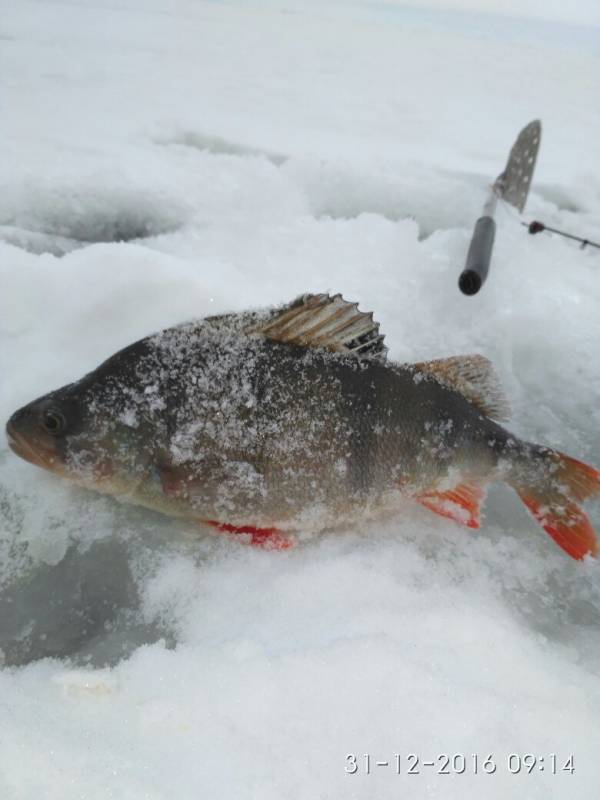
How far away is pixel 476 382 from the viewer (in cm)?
199

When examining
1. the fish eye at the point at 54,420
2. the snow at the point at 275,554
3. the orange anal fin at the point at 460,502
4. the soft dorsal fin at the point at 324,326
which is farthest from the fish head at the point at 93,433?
the orange anal fin at the point at 460,502

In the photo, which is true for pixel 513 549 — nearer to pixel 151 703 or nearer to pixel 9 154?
pixel 151 703

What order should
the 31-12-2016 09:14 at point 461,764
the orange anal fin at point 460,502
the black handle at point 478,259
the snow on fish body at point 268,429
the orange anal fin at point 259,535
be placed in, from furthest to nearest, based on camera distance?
1. the black handle at point 478,259
2. the orange anal fin at point 460,502
3. the orange anal fin at point 259,535
4. the snow on fish body at point 268,429
5. the 31-12-2016 09:14 at point 461,764

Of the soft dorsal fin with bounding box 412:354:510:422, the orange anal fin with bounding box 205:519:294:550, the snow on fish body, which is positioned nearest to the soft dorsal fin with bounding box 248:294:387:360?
the snow on fish body

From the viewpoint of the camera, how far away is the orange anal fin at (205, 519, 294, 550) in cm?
180

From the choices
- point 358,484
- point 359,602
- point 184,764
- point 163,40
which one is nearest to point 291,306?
point 358,484

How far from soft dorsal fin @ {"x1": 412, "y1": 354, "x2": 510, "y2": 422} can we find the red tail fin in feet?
0.68

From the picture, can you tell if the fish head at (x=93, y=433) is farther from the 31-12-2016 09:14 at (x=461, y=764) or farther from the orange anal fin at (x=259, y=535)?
the 31-12-2016 09:14 at (x=461, y=764)

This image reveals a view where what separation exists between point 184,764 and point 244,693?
0.21 m

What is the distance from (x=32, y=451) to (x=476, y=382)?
1444mm

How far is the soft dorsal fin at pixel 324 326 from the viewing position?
5.74 ft

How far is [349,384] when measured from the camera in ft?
5.73

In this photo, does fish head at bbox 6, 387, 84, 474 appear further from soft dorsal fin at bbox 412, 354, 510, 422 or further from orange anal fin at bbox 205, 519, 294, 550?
soft dorsal fin at bbox 412, 354, 510, 422

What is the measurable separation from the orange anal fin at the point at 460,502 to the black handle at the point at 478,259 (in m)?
1.06
